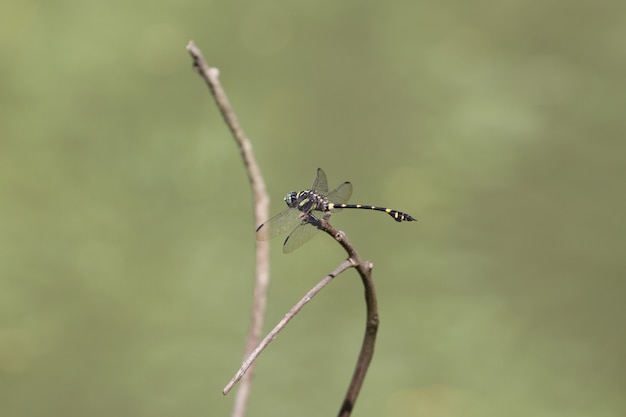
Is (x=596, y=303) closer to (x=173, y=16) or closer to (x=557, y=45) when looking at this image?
(x=557, y=45)

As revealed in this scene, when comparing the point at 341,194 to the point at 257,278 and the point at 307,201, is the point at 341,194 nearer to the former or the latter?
the point at 307,201

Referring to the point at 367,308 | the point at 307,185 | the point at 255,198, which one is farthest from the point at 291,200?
the point at 307,185

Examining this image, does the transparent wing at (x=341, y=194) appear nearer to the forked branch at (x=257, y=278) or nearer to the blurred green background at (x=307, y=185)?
the forked branch at (x=257, y=278)

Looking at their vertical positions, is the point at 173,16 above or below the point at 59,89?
above

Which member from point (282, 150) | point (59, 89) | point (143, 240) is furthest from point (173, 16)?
point (143, 240)

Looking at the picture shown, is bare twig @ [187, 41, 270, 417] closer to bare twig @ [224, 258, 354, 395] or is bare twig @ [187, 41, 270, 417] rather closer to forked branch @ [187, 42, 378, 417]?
forked branch @ [187, 42, 378, 417]

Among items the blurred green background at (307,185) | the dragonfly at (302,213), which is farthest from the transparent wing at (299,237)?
the blurred green background at (307,185)
